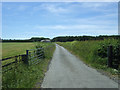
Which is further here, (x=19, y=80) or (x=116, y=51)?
(x=116, y=51)

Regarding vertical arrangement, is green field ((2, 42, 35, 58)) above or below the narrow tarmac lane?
below

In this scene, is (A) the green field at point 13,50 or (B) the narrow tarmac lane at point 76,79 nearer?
(B) the narrow tarmac lane at point 76,79

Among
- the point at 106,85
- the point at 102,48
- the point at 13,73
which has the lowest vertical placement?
the point at 106,85

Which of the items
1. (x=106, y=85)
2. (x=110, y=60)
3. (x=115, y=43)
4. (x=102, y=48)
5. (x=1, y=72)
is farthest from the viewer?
(x=102, y=48)

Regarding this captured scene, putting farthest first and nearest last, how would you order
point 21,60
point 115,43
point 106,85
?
point 115,43 < point 21,60 < point 106,85

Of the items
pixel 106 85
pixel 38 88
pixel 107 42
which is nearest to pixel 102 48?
pixel 107 42

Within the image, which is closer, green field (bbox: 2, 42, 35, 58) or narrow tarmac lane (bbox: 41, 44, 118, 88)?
narrow tarmac lane (bbox: 41, 44, 118, 88)

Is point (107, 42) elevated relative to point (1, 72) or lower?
elevated

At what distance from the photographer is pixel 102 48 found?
13367 mm

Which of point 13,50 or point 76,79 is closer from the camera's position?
point 76,79

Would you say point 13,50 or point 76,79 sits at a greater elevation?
point 76,79

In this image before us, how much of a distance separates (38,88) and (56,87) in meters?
0.78

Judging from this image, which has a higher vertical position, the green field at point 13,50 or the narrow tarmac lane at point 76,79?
the narrow tarmac lane at point 76,79

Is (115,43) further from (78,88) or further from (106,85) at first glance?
(78,88)
